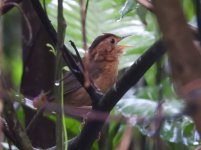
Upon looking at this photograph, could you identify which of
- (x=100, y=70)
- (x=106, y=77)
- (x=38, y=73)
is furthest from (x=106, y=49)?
(x=38, y=73)

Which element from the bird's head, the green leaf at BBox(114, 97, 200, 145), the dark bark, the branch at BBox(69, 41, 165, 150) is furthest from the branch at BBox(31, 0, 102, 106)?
the bird's head

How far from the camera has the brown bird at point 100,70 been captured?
9.61 feet

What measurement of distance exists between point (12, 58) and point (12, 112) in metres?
2.29

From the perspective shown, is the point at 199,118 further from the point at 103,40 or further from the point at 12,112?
the point at 103,40

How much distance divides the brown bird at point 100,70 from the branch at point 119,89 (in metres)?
1.40

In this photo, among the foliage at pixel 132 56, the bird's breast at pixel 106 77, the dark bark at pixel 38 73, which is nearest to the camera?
the foliage at pixel 132 56

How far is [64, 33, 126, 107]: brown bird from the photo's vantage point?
2.93 metres

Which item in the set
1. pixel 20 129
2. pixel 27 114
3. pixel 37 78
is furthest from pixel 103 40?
pixel 20 129

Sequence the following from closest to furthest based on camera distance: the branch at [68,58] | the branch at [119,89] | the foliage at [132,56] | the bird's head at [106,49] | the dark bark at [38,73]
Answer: the branch at [119,89]
the branch at [68,58]
the foliage at [132,56]
the dark bark at [38,73]
the bird's head at [106,49]

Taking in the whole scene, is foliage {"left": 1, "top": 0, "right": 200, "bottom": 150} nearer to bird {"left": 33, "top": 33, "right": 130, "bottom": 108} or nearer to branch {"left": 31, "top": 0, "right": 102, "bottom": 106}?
bird {"left": 33, "top": 33, "right": 130, "bottom": 108}

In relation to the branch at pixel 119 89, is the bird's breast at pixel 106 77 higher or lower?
lower

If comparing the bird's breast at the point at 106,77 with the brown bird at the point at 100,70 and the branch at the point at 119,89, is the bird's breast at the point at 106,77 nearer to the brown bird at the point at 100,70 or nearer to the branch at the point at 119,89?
the brown bird at the point at 100,70

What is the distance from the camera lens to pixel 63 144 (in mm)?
1138

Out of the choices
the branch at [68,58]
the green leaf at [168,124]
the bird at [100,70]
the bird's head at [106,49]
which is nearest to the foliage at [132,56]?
the green leaf at [168,124]
